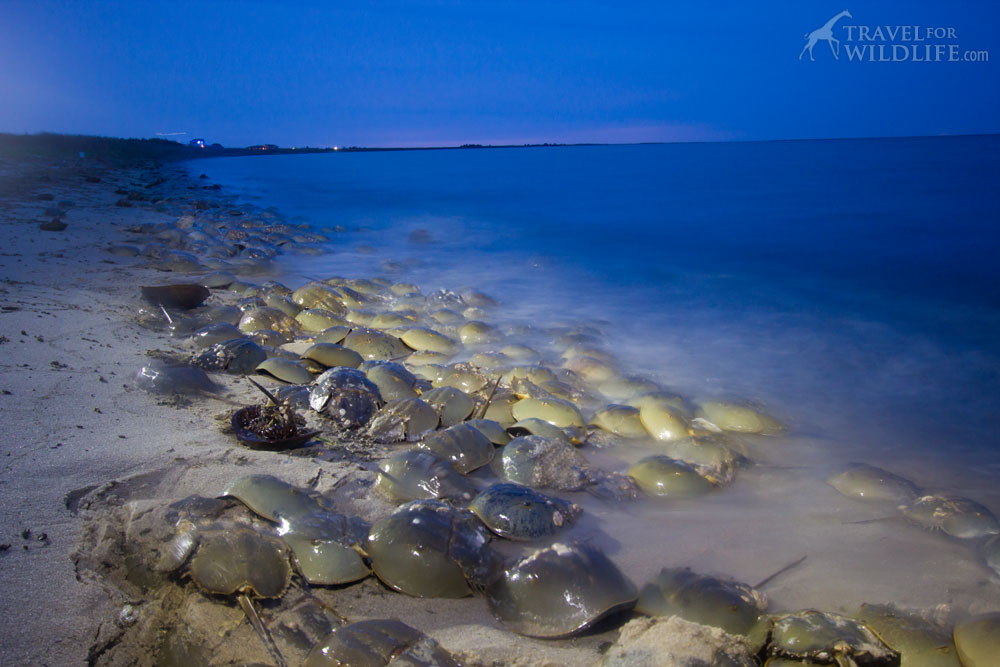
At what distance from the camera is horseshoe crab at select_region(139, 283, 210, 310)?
460cm

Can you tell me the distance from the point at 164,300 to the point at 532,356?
9.59 ft

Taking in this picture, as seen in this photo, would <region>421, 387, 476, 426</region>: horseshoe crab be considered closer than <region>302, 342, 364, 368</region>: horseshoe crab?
Yes

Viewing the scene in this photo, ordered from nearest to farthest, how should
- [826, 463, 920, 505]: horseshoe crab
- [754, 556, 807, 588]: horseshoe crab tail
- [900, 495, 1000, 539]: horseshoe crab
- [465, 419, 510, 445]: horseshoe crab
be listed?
1. [754, 556, 807, 588]: horseshoe crab tail
2. [900, 495, 1000, 539]: horseshoe crab
3. [826, 463, 920, 505]: horseshoe crab
4. [465, 419, 510, 445]: horseshoe crab

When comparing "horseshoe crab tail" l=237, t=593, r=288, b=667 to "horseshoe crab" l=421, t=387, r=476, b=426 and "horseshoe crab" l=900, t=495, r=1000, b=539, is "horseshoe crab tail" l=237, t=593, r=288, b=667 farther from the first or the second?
"horseshoe crab" l=900, t=495, r=1000, b=539

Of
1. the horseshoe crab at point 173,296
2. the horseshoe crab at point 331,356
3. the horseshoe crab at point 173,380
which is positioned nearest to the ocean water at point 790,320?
the horseshoe crab at point 331,356

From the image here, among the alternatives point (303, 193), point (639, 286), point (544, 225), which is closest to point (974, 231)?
point (639, 286)

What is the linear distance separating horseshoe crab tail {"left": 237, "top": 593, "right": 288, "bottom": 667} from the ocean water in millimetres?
1062

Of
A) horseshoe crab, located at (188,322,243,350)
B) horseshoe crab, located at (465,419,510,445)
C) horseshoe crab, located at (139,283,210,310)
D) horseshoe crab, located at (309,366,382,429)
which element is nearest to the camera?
horseshoe crab, located at (465,419,510,445)

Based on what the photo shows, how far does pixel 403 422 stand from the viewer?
8.70 ft

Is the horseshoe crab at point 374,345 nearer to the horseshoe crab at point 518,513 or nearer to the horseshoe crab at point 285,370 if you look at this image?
the horseshoe crab at point 285,370

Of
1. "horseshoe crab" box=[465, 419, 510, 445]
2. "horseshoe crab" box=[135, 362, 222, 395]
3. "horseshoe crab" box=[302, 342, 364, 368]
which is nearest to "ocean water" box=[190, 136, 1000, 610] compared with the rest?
"horseshoe crab" box=[465, 419, 510, 445]

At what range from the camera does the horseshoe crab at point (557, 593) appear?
1526 mm

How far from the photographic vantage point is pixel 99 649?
4.24 feet

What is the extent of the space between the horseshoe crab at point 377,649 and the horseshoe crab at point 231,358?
7.42 feet
